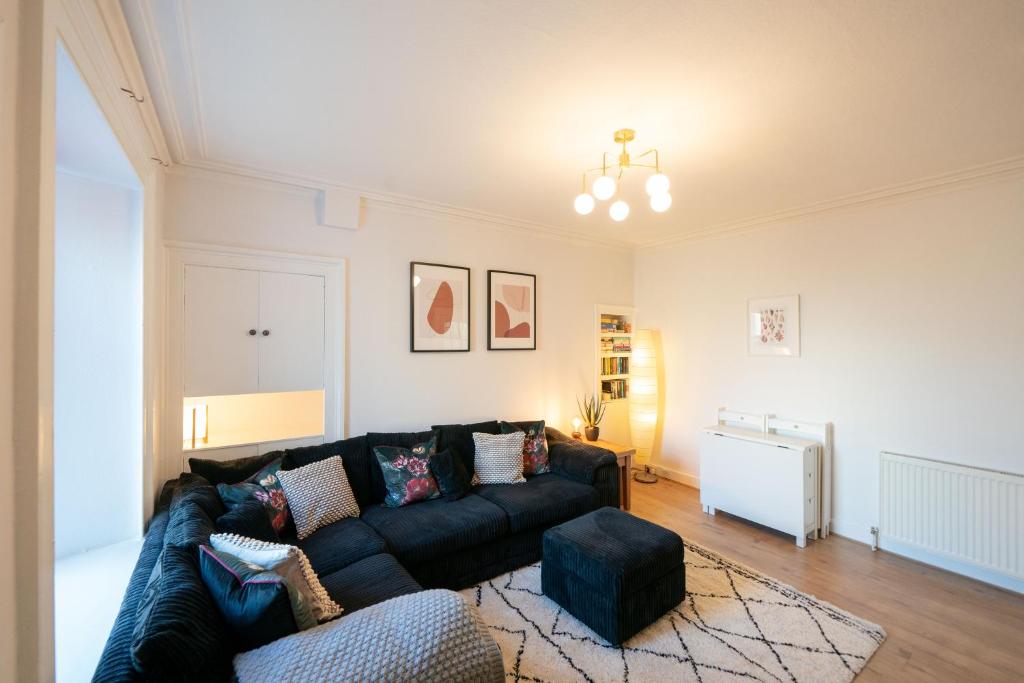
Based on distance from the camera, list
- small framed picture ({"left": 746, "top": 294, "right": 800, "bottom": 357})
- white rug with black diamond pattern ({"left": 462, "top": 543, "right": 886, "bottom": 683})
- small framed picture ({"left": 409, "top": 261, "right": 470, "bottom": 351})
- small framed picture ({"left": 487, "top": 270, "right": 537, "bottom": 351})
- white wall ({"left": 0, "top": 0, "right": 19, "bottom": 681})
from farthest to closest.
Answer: small framed picture ({"left": 487, "top": 270, "right": 537, "bottom": 351}) → small framed picture ({"left": 746, "top": 294, "right": 800, "bottom": 357}) → small framed picture ({"left": 409, "top": 261, "right": 470, "bottom": 351}) → white rug with black diamond pattern ({"left": 462, "top": 543, "right": 886, "bottom": 683}) → white wall ({"left": 0, "top": 0, "right": 19, "bottom": 681})

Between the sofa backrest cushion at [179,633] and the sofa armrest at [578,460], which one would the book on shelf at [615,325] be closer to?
the sofa armrest at [578,460]

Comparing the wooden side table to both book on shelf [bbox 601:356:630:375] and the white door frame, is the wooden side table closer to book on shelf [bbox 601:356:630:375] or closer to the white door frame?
book on shelf [bbox 601:356:630:375]

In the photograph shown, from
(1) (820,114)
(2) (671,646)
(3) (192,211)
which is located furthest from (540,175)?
(2) (671,646)

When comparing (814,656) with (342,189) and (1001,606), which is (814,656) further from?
(342,189)

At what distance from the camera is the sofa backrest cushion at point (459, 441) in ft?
11.3

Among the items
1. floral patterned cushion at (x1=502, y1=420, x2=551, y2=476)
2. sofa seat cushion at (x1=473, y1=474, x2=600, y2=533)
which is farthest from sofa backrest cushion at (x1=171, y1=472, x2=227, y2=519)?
floral patterned cushion at (x1=502, y1=420, x2=551, y2=476)

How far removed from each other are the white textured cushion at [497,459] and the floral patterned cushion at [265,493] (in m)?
→ 1.37

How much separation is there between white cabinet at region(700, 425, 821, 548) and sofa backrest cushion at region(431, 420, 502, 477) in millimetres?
2051

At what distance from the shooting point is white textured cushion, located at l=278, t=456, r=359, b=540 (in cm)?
252

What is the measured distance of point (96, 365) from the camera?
2191mm

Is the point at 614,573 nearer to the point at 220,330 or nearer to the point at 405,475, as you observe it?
the point at 405,475

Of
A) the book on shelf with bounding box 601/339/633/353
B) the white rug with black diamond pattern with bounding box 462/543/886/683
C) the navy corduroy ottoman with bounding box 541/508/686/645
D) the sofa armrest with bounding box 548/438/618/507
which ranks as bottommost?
the white rug with black diamond pattern with bounding box 462/543/886/683

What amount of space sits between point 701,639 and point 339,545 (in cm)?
194

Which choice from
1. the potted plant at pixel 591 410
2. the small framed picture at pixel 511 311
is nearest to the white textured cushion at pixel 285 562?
the small framed picture at pixel 511 311
